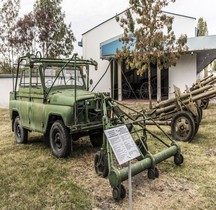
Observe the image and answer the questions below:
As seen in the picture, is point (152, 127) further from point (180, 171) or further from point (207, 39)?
point (207, 39)

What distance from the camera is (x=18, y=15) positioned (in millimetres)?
22500

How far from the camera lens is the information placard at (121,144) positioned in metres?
3.40

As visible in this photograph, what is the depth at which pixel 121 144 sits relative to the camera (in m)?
3.52

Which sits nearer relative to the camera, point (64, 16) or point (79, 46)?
point (79, 46)

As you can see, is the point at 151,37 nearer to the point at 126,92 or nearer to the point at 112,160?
the point at 126,92

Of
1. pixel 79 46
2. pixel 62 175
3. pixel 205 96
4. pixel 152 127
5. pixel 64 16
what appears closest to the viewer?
pixel 62 175

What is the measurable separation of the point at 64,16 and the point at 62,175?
23.2m

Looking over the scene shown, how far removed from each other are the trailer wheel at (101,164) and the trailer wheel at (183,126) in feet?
10.4

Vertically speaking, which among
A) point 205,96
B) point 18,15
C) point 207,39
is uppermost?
point 18,15

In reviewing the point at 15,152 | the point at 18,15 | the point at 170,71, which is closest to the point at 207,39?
the point at 170,71

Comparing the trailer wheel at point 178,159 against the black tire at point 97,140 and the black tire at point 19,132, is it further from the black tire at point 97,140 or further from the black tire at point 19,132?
the black tire at point 19,132

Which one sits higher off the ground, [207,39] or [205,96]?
[207,39]

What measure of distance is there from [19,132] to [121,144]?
504 centimetres

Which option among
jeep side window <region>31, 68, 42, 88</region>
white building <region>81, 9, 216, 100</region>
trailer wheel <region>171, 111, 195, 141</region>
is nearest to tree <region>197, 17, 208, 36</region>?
white building <region>81, 9, 216, 100</region>
